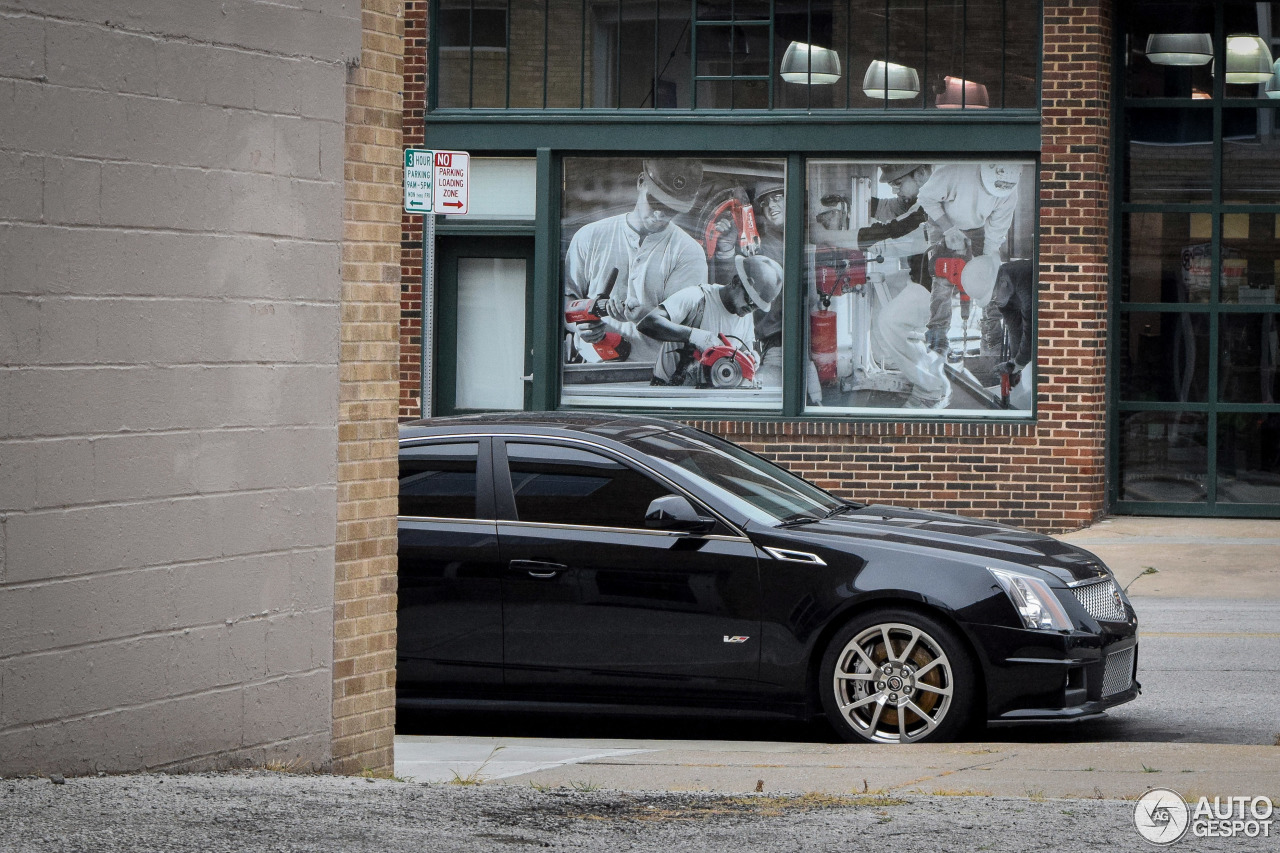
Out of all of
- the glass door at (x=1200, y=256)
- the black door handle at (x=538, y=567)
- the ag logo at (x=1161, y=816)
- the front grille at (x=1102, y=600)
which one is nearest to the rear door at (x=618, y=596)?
the black door handle at (x=538, y=567)

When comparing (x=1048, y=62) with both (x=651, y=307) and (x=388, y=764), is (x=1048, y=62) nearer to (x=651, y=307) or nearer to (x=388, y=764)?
(x=651, y=307)

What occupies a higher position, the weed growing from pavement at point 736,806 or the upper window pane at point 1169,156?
the upper window pane at point 1169,156

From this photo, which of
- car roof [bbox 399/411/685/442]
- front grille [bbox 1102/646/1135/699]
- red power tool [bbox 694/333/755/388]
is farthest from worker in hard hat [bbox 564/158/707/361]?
front grille [bbox 1102/646/1135/699]

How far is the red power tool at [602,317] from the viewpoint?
15109 millimetres

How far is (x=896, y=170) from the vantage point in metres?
14.6

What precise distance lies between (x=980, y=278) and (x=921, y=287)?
1.63 feet

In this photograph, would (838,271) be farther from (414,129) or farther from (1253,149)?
(414,129)

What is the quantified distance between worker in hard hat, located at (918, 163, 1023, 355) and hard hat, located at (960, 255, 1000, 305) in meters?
0.07

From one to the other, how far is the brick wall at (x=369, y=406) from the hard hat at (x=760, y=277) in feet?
28.0

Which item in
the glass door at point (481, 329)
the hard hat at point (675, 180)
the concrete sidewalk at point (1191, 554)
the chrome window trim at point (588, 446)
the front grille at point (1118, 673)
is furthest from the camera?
the glass door at point (481, 329)


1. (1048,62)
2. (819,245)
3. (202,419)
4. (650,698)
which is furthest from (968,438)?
(202,419)

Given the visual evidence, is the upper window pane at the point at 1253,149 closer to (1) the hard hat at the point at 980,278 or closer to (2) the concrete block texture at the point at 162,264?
(1) the hard hat at the point at 980,278

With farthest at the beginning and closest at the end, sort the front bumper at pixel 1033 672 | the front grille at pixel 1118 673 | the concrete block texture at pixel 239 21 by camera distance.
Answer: the front grille at pixel 1118 673 → the front bumper at pixel 1033 672 → the concrete block texture at pixel 239 21

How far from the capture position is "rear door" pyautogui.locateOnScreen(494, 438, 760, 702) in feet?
25.5
